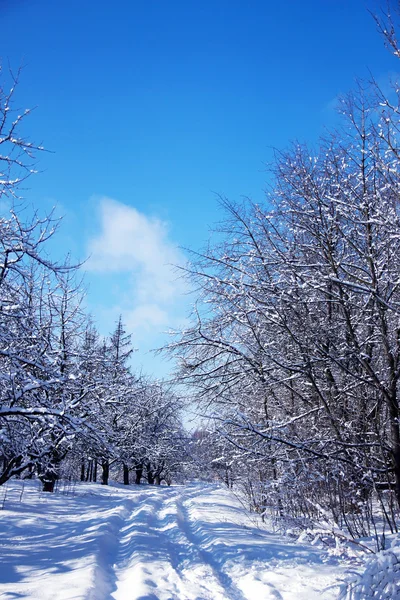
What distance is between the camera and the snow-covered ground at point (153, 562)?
14.7ft

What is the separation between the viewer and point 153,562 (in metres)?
5.88

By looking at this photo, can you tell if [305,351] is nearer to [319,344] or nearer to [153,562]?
[319,344]

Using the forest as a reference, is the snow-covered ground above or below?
below

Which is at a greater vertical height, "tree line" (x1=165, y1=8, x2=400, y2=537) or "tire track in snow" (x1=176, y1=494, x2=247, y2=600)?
"tree line" (x1=165, y1=8, x2=400, y2=537)

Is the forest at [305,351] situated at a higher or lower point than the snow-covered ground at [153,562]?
higher

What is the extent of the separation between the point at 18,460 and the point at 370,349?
8644mm

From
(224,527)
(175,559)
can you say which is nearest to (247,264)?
(175,559)

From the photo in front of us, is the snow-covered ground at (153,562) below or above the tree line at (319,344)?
below

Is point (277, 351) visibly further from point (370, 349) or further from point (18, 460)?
point (18, 460)

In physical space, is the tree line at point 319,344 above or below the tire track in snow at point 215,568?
above

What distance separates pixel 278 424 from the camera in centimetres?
644

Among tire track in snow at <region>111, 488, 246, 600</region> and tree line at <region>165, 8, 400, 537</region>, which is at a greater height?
tree line at <region>165, 8, 400, 537</region>

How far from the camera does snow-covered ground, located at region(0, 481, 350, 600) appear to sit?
4484mm

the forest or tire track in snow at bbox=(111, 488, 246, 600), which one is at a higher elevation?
the forest
